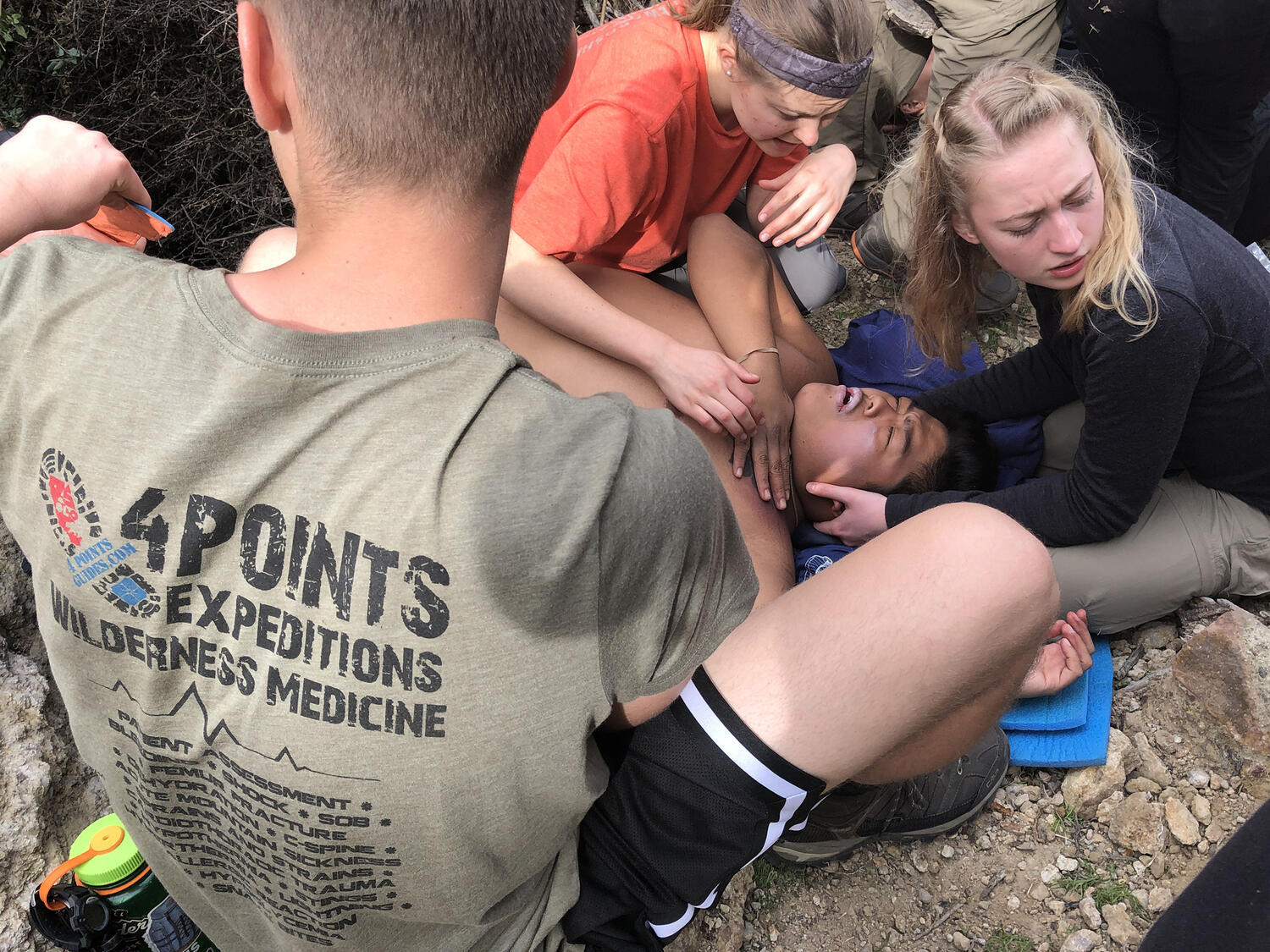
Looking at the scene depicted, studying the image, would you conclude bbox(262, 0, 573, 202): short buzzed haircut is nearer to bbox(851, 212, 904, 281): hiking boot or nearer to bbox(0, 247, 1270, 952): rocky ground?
bbox(0, 247, 1270, 952): rocky ground

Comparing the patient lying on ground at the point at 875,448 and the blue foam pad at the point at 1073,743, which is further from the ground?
the patient lying on ground at the point at 875,448

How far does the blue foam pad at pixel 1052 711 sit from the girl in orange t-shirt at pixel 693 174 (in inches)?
32.3

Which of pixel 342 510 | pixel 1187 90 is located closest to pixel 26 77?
pixel 342 510


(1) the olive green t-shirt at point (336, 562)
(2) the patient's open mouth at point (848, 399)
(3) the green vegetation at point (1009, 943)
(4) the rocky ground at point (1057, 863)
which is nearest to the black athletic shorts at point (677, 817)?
(1) the olive green t-shirt at point (336, 562)

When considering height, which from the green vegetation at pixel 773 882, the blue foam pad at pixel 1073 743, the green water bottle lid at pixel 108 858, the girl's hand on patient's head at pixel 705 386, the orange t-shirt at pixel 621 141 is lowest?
the green vegetation at pixel 773 882

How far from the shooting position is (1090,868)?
2.21 metres

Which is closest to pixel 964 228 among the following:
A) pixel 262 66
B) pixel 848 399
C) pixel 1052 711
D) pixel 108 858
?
pixel 848 399

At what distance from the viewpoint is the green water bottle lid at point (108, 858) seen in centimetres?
170

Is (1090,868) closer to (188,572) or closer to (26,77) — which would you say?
(188,572)

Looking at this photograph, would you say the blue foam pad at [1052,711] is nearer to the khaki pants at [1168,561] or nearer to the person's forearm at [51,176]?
the khaki pants at [1168,561]

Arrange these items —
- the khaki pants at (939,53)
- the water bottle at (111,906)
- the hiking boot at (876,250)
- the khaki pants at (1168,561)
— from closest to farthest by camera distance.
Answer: the water bottle at (111,906) < the khaki pants at (1168,561) < the khaki pants at (939,53) < the hiking boot at (876,250)

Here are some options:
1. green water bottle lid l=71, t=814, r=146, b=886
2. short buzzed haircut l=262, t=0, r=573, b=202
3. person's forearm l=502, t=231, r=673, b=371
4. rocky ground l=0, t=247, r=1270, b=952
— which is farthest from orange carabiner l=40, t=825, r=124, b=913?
person's forearm l=502, t=231, r=673, b=371

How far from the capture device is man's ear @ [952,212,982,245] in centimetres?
237

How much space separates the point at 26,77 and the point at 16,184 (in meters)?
2.27
